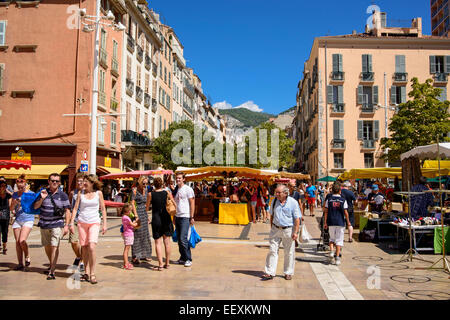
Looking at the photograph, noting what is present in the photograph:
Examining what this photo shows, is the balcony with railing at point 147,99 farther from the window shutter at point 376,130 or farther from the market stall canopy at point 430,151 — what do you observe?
the market stall canopy at point 430,151

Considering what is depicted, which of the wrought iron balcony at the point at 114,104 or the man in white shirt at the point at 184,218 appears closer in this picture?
the man in white shirt at the point at 184,218

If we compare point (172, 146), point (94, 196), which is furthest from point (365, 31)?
point (94, 196)

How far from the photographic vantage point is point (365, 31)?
149 ft

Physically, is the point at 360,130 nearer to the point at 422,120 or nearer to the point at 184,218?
the point at 422,120

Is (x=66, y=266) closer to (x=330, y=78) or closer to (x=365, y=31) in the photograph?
(x=330, y=78)

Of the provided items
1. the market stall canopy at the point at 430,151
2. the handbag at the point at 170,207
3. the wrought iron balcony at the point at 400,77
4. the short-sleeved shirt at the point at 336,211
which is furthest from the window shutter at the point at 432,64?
the handbag at the point at 170,207

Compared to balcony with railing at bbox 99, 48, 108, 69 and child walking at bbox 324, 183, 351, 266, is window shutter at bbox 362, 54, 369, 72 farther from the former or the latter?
child walking at bbox 324, 183, 351, 266

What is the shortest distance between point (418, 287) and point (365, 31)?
44.5 metres

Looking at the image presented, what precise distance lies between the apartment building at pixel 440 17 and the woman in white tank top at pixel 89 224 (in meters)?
60.8

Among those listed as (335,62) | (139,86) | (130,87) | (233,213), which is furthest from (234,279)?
(335,62)

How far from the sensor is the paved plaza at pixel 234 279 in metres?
5.61

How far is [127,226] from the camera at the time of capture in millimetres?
7672

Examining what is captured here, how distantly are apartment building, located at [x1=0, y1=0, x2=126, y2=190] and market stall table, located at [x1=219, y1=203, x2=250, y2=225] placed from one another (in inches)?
414

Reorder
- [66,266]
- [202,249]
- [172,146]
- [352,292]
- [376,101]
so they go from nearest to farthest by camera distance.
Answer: [352,292] → [66,266] → [202,249] → [172,146] → [376,101]
